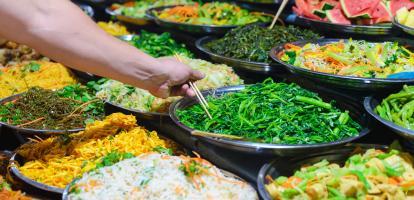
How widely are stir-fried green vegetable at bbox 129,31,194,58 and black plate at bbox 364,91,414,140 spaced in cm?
235

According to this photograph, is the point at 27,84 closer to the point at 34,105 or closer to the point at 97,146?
the point at 34,105

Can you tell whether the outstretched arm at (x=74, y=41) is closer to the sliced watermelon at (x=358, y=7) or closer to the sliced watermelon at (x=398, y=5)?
the sliced watermelon at (x=358, y=7)

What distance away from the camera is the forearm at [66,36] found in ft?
8.52

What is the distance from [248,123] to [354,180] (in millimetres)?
805

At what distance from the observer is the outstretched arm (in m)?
2.60

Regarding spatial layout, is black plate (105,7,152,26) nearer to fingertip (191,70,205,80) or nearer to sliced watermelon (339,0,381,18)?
sliced watermelon (339,0,381,18)

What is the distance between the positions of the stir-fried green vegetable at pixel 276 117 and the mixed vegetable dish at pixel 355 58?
302 mm

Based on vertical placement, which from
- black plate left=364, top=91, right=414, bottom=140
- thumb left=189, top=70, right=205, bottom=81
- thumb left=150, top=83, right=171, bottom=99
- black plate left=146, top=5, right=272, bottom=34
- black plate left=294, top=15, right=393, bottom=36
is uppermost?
black plate left=294, top=15, right=393, bottom=36

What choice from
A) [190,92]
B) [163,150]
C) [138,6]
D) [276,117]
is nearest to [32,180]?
[163,150]

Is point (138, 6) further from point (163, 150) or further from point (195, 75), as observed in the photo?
point (163, 150)

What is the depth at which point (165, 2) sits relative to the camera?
676cm

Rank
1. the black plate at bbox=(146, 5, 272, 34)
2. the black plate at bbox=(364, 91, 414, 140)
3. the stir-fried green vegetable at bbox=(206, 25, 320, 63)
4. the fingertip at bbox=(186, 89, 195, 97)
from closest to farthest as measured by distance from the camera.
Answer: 1. the black plate at bbox=(364, 91, 414, 140)
2. the fingertip at bbox=(186, 89, 195, 97)
3. the stir-fried green vegetable at bbox=(206, 25, 320, 63)
4. the black plate at bbox=(146, 5, 272, 34)

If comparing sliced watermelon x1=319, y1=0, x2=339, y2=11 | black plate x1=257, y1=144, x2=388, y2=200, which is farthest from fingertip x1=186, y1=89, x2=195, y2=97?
sliced watermelon x1=319, y1=0, x2=339, y2=11

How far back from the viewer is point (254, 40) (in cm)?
448
